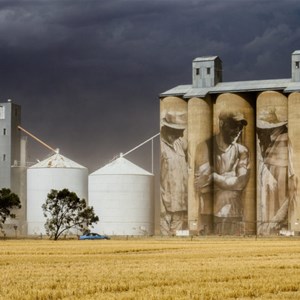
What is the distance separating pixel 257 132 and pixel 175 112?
50.3 feet

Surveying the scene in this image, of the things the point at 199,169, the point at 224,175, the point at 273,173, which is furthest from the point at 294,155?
the point at 199,169

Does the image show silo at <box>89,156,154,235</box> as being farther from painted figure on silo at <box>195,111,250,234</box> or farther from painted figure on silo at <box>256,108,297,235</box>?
painted figure on silo at <box>256,108,297,235</box>

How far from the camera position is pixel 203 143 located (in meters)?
144

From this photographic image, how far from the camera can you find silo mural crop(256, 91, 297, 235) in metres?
139

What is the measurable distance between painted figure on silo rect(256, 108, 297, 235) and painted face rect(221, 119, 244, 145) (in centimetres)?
375

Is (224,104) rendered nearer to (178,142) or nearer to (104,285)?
(178,142)

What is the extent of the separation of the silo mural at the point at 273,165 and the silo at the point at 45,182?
3158 cm

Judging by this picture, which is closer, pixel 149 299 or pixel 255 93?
pixel 149 299

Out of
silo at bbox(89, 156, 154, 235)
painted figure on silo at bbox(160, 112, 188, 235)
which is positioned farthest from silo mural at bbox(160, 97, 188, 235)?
silo at bbox(89, 156, 154, 235)

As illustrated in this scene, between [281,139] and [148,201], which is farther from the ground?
[281,139]

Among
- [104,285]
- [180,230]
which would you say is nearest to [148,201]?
[180,230]

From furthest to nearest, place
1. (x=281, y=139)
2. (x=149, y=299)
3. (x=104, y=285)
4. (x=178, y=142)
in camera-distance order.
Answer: (x=178, y=142) < (x=281, y=139) < (x=104, y=285) < (x=149, y=299)

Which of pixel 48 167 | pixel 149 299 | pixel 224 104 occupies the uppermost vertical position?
pixel 224 104

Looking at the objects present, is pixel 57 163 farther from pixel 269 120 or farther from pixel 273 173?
pixel 273 173
